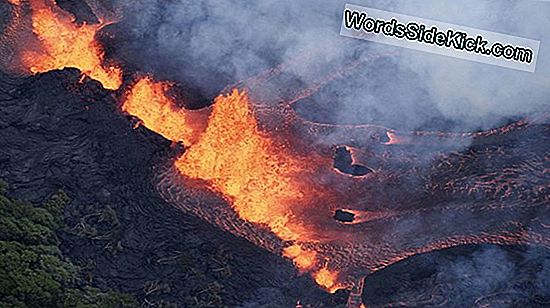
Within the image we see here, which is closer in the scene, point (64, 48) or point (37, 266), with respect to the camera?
point (37, 266)

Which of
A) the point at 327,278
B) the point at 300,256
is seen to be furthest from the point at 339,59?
the point at 327,278

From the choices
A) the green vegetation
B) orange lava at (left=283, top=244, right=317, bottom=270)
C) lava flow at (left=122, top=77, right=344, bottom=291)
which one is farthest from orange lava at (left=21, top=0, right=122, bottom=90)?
orange lava at (left=283, top=244, right=317, bottom=270)

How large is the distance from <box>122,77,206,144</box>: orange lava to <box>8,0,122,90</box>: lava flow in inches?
18.7

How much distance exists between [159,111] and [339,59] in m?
3.96

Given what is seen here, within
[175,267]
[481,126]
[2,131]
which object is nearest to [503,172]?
[481,126]

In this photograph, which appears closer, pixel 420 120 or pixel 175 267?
pixel 175 267

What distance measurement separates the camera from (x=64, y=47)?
15.6 m

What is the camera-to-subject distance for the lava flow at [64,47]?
49.6 ft

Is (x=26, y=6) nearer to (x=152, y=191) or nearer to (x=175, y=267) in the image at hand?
(x=152, y=191)

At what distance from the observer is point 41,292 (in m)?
11.8

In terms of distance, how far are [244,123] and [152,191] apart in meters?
2.33

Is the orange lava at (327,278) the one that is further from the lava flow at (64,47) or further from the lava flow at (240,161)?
the lava flow at (64,47)

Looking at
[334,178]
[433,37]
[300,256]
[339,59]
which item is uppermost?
[433,37]

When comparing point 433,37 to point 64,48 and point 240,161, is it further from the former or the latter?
point 64,48
